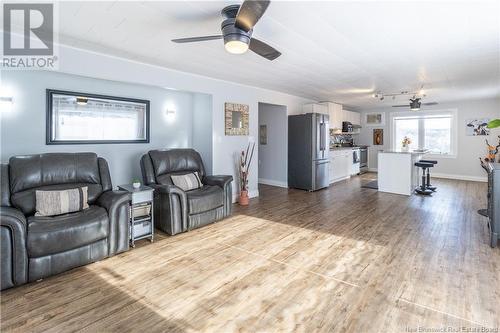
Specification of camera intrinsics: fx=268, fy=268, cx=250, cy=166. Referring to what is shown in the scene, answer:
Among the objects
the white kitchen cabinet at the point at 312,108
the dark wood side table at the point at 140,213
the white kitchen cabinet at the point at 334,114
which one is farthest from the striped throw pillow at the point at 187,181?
the white kitchen cabinet at the point at 334,114

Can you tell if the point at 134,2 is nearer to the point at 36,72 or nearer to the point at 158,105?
the point at 36,72

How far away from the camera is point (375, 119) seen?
971 centimetres

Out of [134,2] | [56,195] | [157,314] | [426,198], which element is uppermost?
[134,2]

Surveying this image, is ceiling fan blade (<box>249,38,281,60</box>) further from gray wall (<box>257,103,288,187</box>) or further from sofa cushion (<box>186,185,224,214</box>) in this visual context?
gray wall (<box>257,103,288,187</box>)

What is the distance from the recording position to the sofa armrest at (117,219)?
289 cm

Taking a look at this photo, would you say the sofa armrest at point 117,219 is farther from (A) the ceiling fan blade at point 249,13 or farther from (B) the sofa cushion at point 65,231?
(A) the ceiling fan blade at point 249,13

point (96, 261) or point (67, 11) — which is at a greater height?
point (67, 11)

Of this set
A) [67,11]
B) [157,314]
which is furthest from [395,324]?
[67,11]

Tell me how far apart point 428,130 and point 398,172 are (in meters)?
3.79

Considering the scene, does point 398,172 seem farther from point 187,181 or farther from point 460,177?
point 187,181

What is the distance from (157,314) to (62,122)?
291 centimetres

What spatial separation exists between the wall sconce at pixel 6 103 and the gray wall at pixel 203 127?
2.69 metres

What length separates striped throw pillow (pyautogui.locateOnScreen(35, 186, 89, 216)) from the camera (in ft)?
9.02

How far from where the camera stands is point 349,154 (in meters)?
8.52
